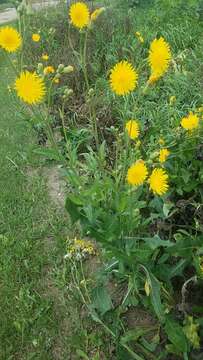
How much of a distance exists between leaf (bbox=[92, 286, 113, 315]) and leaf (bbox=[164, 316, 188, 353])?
31 cm

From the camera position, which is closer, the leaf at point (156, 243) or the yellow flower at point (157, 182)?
the yellow flower at point (157, 182)

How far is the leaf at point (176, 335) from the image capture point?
6.87ft

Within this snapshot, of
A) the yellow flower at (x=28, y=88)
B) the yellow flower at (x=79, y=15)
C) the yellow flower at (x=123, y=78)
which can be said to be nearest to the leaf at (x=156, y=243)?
the yellow flower at (x=123, y=78)

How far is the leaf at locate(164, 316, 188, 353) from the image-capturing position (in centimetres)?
209

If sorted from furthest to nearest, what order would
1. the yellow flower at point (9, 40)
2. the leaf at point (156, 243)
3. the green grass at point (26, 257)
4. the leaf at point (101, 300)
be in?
the green grass at point (26, 257) < the leaf at point (101, 300) < the leaf at point (156, 243) < the yellow flower at point (9, 40)

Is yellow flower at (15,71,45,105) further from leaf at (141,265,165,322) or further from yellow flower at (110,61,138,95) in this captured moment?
leaf at (141,265,165,322)

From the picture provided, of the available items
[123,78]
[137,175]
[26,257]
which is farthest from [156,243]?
[26,257]

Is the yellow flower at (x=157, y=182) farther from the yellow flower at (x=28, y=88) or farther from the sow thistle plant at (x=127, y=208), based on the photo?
the yellow flower at (x=28, y=88)

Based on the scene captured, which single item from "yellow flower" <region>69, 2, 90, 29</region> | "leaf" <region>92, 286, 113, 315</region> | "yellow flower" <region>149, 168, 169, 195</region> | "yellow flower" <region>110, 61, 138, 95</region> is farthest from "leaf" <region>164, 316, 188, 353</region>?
"yellow flower" <region>69, 2, 90, 29</region>

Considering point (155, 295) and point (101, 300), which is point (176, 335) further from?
point (101, 300)

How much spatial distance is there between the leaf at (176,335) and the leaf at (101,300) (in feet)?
1.01

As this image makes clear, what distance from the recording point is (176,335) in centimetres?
211

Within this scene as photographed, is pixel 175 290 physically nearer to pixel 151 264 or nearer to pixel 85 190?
pixel 151 264

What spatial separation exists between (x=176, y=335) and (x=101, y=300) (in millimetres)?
402
